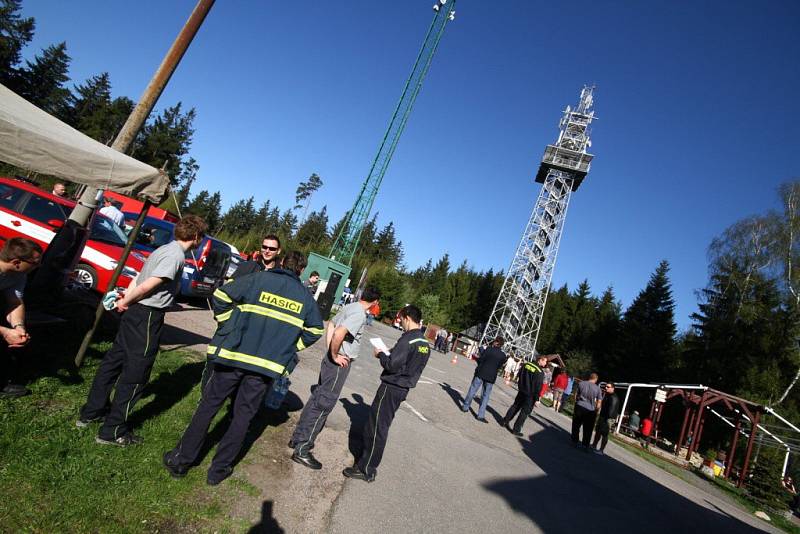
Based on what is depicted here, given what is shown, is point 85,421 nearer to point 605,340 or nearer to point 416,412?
point 416,412

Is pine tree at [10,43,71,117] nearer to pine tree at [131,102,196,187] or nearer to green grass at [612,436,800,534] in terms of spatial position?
pine tree at [131,102,196,187]

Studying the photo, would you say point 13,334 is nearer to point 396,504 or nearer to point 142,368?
point 142,368

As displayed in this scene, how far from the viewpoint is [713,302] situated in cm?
2962

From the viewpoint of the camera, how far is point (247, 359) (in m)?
3.47

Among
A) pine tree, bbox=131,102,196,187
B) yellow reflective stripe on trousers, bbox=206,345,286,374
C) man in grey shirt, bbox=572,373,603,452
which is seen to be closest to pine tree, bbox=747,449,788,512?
man in grey shirt, bbox=572,373,603,452

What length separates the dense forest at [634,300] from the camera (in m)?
24.9

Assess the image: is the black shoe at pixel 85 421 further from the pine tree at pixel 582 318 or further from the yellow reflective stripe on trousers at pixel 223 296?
the pine tree at pixel 582 318

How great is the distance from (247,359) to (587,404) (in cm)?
937

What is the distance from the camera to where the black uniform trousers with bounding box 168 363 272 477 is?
3.47m

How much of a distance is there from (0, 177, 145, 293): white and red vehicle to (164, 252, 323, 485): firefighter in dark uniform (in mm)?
5913

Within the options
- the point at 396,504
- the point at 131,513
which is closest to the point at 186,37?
the point at 131,513

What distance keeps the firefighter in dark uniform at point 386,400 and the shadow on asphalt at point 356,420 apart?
632 mm

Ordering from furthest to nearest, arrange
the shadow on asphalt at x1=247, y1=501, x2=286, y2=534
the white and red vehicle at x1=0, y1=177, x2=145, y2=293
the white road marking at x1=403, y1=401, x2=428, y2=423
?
1. the white road marking at x1=403, y1=401, x2=428, y2=423
2. the white and red vehicle at x1=0, y1=177, x2=145, y2=293
3. the shadow on asphalt at x1=247, y1=501, x2=286, y2=534

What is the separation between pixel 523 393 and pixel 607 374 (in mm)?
37127
